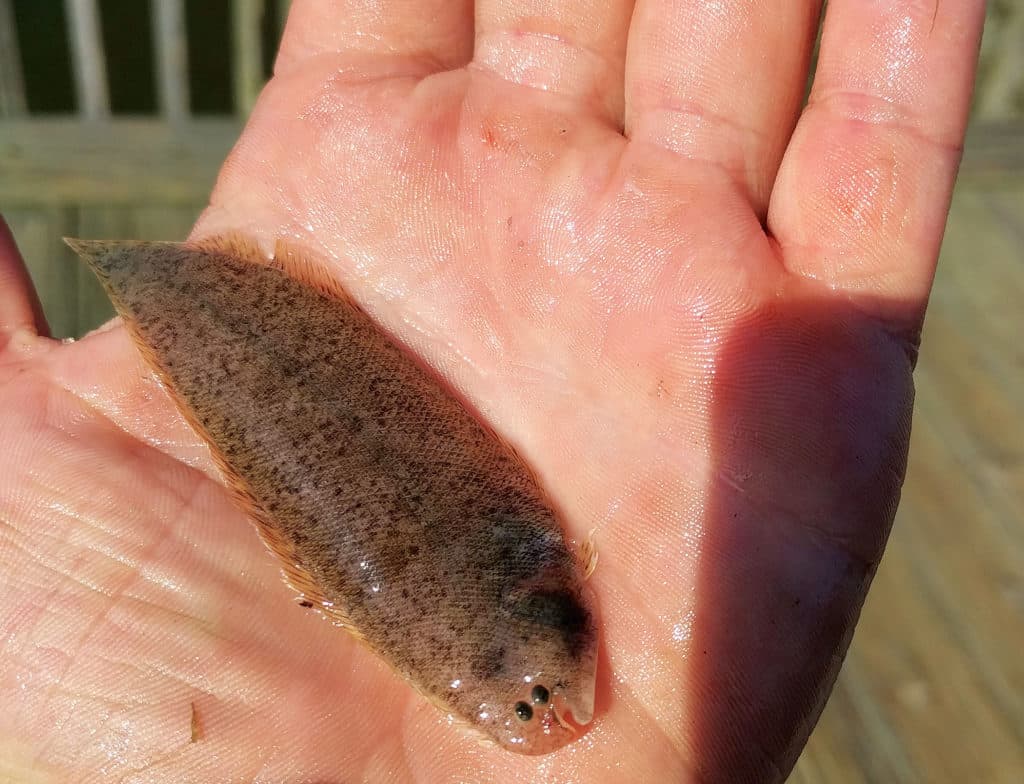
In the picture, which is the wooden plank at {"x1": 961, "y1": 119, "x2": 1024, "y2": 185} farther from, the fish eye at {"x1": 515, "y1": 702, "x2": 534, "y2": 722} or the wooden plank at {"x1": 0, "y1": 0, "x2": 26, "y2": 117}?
the wooden plank at {"x1": 0, "y1": 0, "x2": 26, "y2": 117}

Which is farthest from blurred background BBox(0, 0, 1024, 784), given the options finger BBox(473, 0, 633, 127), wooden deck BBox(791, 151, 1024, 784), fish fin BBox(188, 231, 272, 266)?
finger BBox(473, 0, 633, 127)

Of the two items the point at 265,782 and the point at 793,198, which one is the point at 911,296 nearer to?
the point at 793,198

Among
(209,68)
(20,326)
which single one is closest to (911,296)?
(20,326)

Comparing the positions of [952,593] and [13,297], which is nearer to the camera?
[13,297]

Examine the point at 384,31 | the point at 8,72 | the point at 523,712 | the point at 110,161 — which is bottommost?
the point at 110,161

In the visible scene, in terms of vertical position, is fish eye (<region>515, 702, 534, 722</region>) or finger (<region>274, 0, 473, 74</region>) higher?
finger (<region>274, 0, 473, 74</region>)

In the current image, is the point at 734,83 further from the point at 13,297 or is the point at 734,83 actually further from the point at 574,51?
the point at 13,297

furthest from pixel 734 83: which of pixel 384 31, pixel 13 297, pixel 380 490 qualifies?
pixel 13 297
